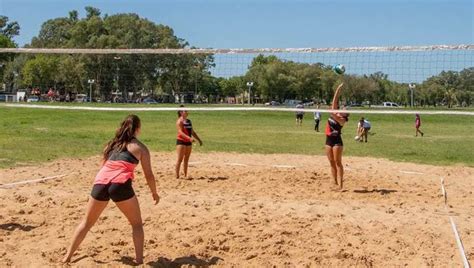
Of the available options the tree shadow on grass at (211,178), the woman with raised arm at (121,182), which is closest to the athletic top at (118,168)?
the woman with raised arm at (121,182)

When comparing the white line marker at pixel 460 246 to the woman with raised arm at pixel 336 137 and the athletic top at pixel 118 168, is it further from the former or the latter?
the athletic top at pixel 118 168

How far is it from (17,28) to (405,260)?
102 meters

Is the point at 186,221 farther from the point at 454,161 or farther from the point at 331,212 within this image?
the point at 454,161

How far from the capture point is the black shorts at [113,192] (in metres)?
5.45

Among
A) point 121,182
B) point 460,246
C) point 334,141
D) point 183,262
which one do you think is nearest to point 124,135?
point 121,182

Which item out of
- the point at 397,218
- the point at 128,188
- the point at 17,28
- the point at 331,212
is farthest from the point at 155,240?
the point at 17,28

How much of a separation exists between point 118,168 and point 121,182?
16 cm

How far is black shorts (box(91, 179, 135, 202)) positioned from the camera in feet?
17.9

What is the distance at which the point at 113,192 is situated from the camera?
17.9 ft

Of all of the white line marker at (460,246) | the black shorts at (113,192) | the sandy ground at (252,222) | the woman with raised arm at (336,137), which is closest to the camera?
the black shorts at (113,192)

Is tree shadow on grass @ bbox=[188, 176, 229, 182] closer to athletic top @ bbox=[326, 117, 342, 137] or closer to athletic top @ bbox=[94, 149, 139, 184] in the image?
athletic top @ bbox=[326, 117, 342, 137]

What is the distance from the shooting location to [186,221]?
7.21m

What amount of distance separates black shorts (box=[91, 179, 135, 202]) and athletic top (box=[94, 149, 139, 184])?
4 centimetres

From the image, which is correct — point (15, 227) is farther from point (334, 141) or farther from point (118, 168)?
point (334, 141)
